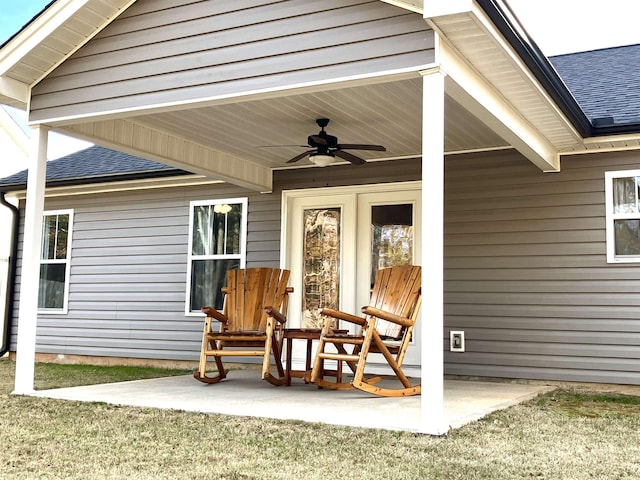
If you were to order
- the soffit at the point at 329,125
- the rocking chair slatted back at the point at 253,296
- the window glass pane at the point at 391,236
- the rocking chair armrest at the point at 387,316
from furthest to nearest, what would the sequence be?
1. the window glass pane at the point at 391,236
2. the rocking chair slatted back at the point at 253,296
3. the soffit at the point at 329,125
4. the rocking chair armrest at the point at 387,316

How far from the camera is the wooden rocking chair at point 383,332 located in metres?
4.91

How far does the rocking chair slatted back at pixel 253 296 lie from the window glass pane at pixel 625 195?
2.99 meters

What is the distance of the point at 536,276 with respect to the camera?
6363 millimetres

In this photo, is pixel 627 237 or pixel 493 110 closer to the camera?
pixel 493 110

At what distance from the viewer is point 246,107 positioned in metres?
5.53

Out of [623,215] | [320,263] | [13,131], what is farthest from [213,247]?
[13,131]

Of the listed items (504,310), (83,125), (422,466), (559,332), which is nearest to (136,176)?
(83,125)

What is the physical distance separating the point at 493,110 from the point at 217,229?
4204mm

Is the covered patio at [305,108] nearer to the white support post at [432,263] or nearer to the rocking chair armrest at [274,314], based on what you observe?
the white support post at [432,263]

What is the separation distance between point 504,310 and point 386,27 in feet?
10.7

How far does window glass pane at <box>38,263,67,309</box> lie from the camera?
9125mm

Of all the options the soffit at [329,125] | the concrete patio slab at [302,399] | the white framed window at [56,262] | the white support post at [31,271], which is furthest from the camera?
the white framed window at [56,262]

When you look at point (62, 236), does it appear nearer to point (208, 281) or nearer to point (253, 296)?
point (208, 281)

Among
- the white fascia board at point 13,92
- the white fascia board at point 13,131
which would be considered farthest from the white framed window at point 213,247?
the white fascia board at point 13,131
